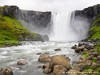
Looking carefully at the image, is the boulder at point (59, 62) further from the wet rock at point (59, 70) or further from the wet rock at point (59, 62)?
the wet rock at point (59, 70)

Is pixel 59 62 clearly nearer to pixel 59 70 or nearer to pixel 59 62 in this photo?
pixel 59 62

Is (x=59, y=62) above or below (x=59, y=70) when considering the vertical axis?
above

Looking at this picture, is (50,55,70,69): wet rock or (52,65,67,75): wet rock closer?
(52,65,67,75): wet rock

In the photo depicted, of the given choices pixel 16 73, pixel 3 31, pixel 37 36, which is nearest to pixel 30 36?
pixel 37 36

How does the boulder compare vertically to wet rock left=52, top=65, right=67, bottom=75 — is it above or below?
above

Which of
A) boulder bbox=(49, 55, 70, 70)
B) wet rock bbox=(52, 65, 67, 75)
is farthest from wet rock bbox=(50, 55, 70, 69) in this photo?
wet rock bbox=(52, 65, 67, 75)

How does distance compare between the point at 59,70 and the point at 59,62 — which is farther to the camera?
the point at 59,62

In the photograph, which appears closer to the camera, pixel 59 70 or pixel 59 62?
pixel 59 70

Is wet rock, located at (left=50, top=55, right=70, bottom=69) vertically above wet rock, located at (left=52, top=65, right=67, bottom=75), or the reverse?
wet rock, located at (left=50, top=55, right=70, bottom=69)

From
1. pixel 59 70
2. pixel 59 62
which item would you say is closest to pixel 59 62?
pixel 59 62

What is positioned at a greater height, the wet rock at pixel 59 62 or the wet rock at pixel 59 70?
the wet rock at pixel 59 62

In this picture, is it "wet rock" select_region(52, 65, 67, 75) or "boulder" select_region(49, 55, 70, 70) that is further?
"boulder" select_region(49, 55, 70, 70)

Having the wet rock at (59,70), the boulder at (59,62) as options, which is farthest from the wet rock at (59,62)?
the wet rock at (59,70)

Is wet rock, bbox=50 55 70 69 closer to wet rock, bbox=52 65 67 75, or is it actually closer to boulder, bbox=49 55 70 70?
boulder, bbox=49 55 70 70
